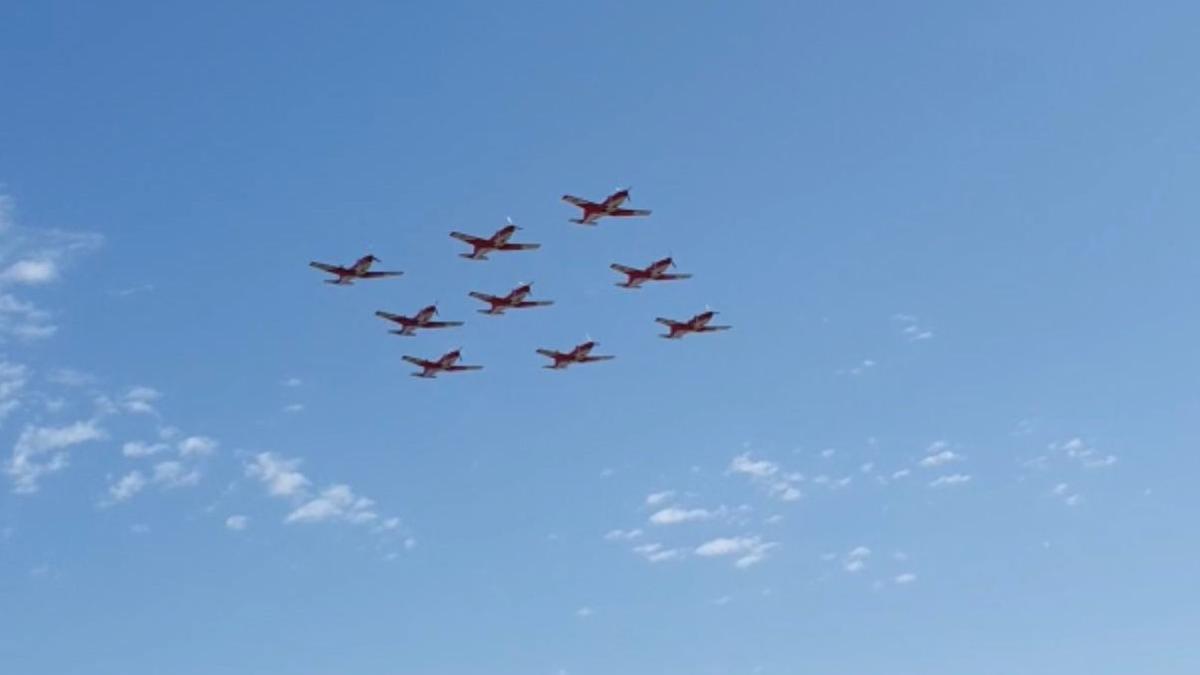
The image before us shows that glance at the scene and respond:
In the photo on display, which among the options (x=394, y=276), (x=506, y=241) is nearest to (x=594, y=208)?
(x=506, y=241)

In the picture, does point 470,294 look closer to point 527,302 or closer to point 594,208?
point 527,302

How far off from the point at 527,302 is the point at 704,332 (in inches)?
962

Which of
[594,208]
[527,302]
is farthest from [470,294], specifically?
[594,208]

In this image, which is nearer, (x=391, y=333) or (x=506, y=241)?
(x=506, y=241)

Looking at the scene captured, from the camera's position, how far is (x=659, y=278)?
191875mm

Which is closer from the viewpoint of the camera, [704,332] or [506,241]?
[506,241]

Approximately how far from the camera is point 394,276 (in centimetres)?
18800

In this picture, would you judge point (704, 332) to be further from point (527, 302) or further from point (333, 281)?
point (333, 281)

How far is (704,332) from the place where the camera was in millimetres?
199125

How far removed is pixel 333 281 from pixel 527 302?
25258mm

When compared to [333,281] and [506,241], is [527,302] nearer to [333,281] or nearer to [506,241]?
[506,241]

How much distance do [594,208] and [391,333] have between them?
120 ft

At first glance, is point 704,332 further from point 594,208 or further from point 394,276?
point 394,276

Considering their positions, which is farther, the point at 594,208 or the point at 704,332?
the point at 704,332
